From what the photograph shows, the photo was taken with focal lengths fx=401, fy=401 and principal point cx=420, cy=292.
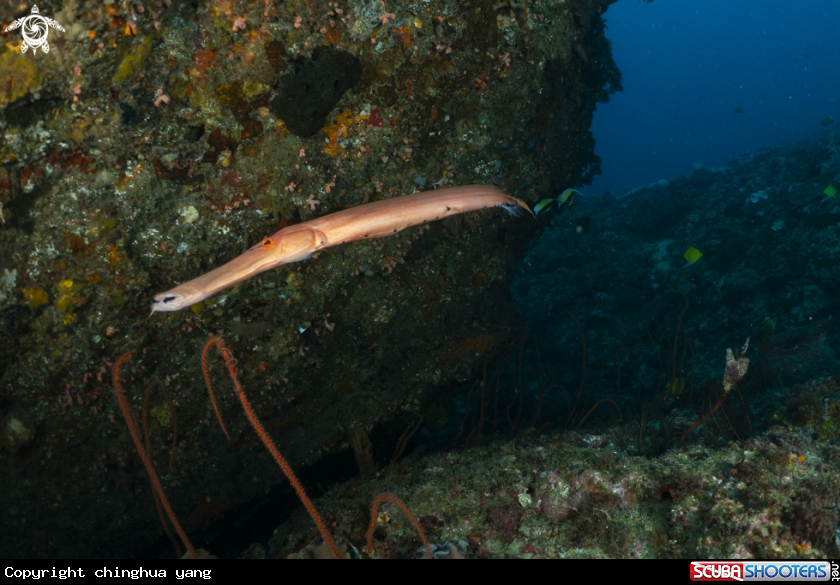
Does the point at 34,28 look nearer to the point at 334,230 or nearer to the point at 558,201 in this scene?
the point at 334,230

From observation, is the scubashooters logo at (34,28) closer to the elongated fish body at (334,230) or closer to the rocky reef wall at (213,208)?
the rocky reef wall at (213,208)

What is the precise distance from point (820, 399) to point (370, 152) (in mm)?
5094

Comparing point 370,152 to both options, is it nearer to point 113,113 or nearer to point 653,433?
point 113,113

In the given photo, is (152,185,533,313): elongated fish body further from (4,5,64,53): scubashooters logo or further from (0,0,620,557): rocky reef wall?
(4,5,64,53): scubashooters logo

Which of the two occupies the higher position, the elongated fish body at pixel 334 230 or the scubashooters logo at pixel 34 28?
the scubashooters logo at pixel 34 28

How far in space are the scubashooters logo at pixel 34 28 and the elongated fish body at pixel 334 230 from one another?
6.05 ft

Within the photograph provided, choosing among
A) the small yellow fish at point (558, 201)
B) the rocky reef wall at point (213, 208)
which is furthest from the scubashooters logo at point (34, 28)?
the small yellow fish at point (558, 201)

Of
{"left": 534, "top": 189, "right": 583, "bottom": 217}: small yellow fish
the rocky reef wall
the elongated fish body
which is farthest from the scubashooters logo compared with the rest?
{"left": 534, "top": 189, "right": 583, "bottom": 217}: small yellow fish

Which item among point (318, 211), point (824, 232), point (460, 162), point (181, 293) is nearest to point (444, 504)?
point (181, 293)

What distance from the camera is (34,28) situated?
2520mm

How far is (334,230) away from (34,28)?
2199 millimetres

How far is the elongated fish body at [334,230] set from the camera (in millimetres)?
2332

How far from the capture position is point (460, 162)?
15.8 ft

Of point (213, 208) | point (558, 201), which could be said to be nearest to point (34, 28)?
point (213, 208)
